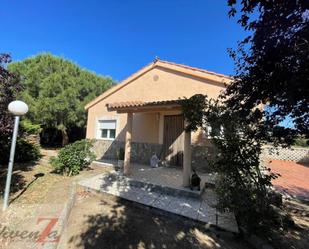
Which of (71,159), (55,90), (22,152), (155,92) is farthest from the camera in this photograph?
(55,90)

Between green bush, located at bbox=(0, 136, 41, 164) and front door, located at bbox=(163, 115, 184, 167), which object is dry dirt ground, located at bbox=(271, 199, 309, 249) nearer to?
front door, located at bbox=(163, 115, 184, 167)

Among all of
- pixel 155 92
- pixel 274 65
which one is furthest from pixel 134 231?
pixel 155 92

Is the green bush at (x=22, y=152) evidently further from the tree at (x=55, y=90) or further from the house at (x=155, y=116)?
the tree at (x=55, y=90)

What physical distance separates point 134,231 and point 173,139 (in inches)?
272

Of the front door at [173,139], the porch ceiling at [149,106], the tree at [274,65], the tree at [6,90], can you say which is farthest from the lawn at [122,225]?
the front door at [173,139]

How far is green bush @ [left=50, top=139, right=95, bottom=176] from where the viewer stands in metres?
9.20

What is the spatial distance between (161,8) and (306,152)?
16.4 m

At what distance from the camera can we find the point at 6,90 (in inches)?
247

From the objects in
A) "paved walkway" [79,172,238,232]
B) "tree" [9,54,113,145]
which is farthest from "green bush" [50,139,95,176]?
"tree" [9,54,113,145]

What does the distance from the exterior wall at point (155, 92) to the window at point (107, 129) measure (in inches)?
19.1

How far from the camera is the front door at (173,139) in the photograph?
10.8 meters

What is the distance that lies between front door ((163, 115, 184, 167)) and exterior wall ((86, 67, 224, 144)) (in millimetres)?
394

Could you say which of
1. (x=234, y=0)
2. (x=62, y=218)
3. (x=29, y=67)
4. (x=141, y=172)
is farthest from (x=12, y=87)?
(x=29, y=67)

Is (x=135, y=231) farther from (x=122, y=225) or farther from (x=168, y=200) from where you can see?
(x=168, y=200)
